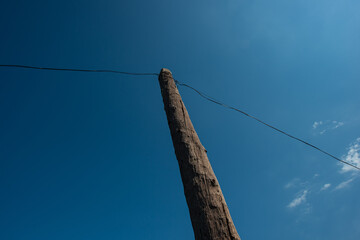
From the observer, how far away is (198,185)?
2002 mm

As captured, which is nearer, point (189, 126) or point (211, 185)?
point (211, 185)

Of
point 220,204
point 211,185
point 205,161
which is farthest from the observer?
point 205,161

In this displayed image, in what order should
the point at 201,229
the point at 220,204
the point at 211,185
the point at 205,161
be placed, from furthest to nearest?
the point at 205,161 → the point at 211,185 → the point at 220,204 → the point at 201,229

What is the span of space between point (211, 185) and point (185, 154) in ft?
1.62

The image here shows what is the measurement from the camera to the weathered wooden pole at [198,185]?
171 cm

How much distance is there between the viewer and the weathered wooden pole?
1710 millimetres

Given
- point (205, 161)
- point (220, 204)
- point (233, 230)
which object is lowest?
point (233, 230)

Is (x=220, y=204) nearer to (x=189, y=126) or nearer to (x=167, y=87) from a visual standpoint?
(x=189, y=126)

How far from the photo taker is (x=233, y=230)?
5.76ft

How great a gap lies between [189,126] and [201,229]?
140cm

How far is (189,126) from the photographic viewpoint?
277 centimetres

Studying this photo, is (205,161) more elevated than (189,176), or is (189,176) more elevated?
(205,161)

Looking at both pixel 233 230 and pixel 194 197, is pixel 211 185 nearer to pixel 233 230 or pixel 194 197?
pixel 194 197

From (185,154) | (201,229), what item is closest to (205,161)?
(185,154)
